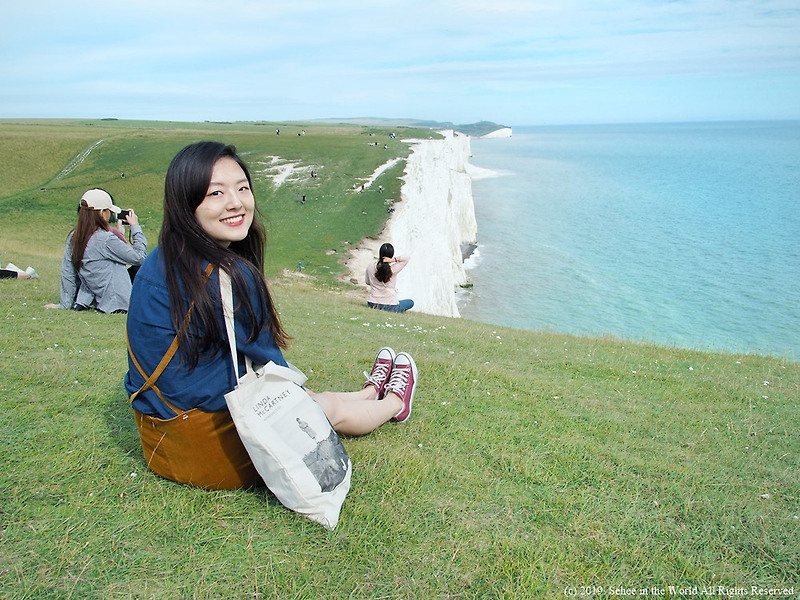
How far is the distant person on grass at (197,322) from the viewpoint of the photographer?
146 inches

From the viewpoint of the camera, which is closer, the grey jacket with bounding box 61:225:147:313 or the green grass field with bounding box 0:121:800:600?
the green grass field with bounding box 0:121:800:600

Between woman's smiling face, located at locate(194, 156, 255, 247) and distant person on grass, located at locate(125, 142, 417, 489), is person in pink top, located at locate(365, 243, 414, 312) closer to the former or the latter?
distant person on grass, located at locate(125, 142, 417, 489)

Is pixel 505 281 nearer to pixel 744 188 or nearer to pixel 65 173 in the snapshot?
pixel 65 173

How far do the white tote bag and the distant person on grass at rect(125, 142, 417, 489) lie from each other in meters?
0.13

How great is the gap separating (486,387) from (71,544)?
4546 mm

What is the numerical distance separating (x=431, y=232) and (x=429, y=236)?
0.72 meters

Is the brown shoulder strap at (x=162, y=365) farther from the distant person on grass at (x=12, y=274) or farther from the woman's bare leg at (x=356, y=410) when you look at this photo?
the distant person on grass at (x=12, y=274)

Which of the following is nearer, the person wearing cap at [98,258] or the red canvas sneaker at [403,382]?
the red canvas sneaker at [403,382]

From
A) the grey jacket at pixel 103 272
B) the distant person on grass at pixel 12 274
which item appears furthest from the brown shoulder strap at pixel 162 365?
the distant person on grass at pixel 12 274

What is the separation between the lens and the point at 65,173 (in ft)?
164

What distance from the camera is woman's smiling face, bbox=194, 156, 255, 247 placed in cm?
380

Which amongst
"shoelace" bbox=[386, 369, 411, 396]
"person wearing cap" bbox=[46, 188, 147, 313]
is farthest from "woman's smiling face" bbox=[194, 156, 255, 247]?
"person wearing cap" bbox=[46, 188, 147, 313]

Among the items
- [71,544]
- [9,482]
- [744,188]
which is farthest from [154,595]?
[744,188]

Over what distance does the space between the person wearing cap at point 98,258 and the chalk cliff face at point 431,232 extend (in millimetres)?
18226
